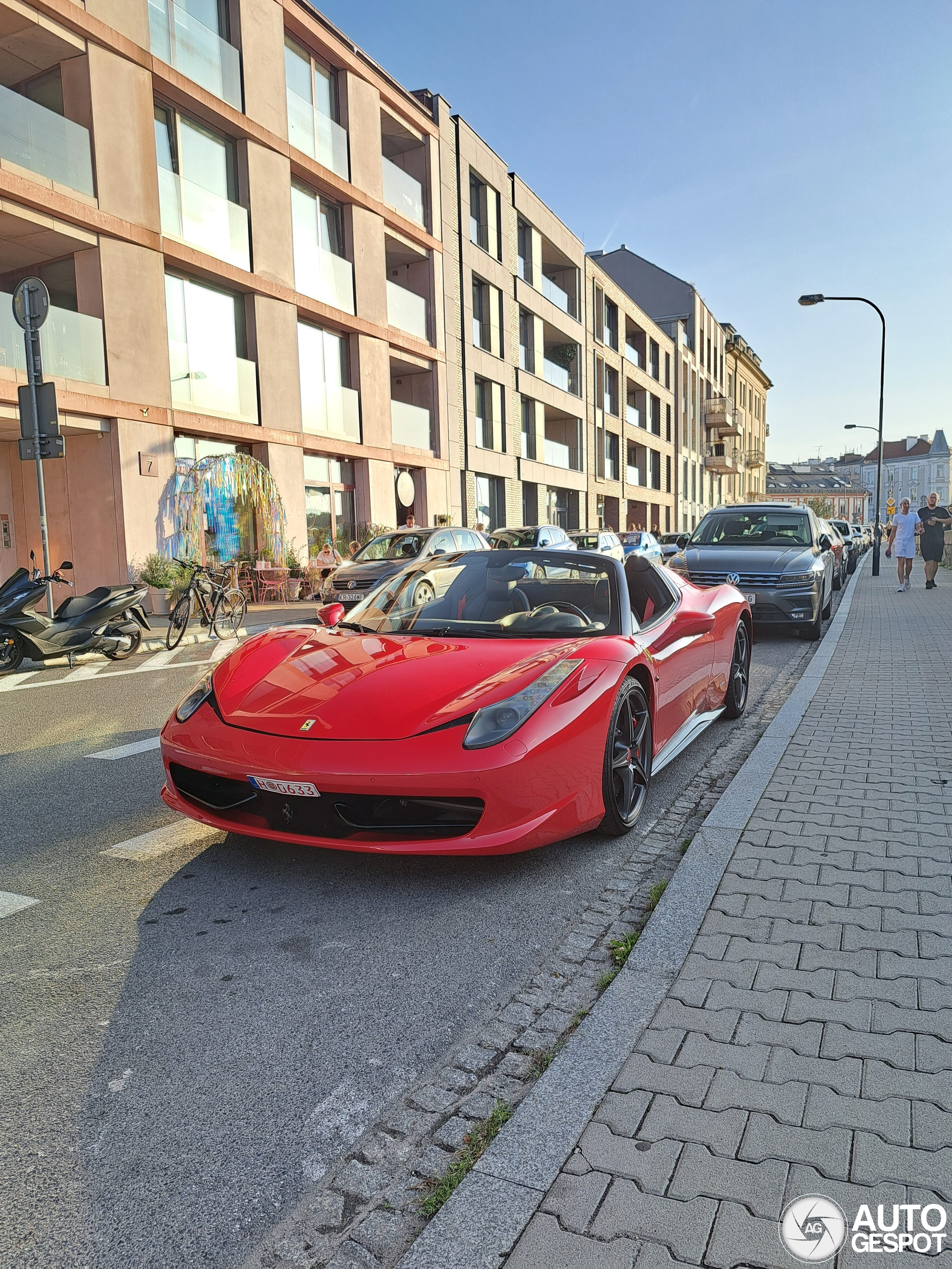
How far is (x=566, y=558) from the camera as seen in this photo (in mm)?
4898

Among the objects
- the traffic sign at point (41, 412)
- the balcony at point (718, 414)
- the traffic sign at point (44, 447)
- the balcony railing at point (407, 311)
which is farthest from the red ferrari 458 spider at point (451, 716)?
the balcony at point (718, 414)

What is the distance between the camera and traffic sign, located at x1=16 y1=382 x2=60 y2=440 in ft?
35.1

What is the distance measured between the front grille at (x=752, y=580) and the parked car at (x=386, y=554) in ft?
15.8

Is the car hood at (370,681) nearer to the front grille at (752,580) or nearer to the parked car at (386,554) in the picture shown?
the front grille at (752,580)

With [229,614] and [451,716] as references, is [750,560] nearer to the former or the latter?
[229,614]

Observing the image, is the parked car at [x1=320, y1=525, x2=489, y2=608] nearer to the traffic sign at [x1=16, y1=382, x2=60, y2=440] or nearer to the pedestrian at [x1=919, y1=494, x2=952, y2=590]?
the traffic sign at [x1=16, y1=382, x2=60, y2=440]

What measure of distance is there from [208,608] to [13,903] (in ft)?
30.8

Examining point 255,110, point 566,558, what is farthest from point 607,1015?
point 255,110

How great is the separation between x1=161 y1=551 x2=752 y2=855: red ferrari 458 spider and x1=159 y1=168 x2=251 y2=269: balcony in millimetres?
14431

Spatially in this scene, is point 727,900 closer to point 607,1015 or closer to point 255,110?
point 607,1015

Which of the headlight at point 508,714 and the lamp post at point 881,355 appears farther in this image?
the lamp post at point 881,355

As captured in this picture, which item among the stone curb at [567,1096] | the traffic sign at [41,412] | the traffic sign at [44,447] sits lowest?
the stone curb at [567,1096]

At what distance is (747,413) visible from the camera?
82375mm

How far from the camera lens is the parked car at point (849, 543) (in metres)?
25.4
